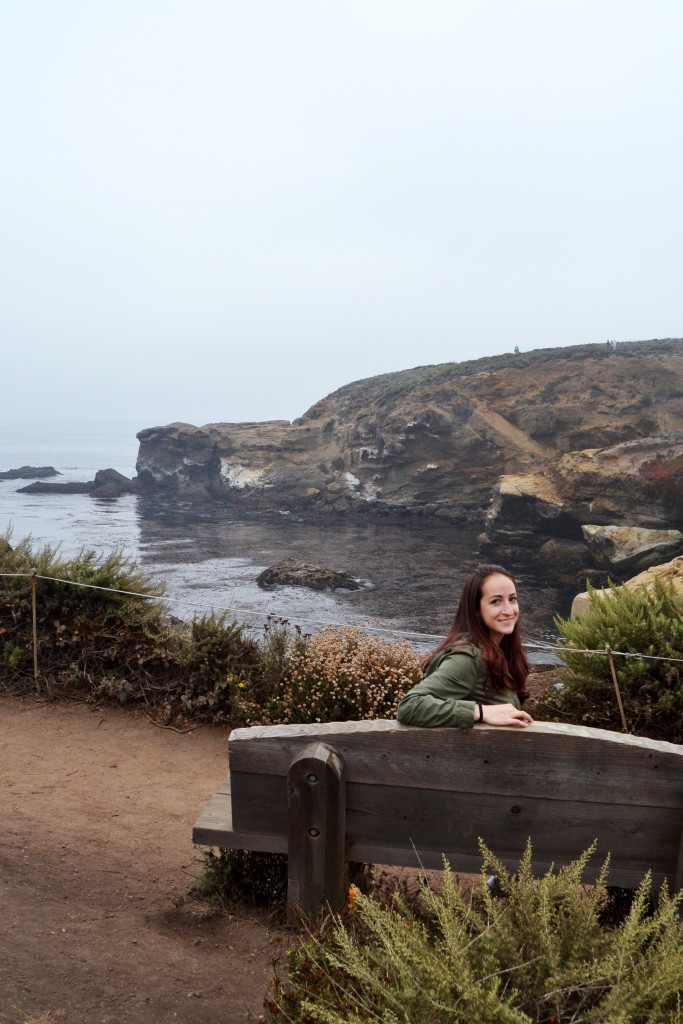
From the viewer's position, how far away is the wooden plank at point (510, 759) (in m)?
2.15

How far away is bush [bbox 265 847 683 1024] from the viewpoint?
4.89ft

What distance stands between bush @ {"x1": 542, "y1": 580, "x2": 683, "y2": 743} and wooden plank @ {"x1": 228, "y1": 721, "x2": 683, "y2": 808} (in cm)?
268

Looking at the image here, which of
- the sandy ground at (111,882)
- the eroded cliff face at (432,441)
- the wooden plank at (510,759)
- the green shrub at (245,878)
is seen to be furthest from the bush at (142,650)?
the eroded cliff face at (432,441)

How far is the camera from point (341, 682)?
5.48 m

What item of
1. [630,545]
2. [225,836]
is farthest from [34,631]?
[630,545]

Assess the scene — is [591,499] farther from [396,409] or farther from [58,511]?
[58,511]

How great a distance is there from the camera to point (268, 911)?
10.3ft

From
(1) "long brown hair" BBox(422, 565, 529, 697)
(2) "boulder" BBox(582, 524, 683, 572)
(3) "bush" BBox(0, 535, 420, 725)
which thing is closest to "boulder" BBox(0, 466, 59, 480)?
(2) "boulder" BBox(582, 524, 683, 572)

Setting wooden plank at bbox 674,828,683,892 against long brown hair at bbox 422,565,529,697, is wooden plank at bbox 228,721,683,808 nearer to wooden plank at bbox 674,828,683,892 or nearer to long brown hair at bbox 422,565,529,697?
wooden plank at bbox 674,828,683,892

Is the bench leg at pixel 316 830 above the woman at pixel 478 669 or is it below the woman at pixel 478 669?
below

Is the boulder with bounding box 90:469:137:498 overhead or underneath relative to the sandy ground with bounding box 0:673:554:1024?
overhead

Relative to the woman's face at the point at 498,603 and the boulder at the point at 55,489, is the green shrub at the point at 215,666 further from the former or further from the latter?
the boulder at the point at 55,489

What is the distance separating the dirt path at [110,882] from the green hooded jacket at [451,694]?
108 centimetres

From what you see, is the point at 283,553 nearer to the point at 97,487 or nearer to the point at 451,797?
the point at 97,487
